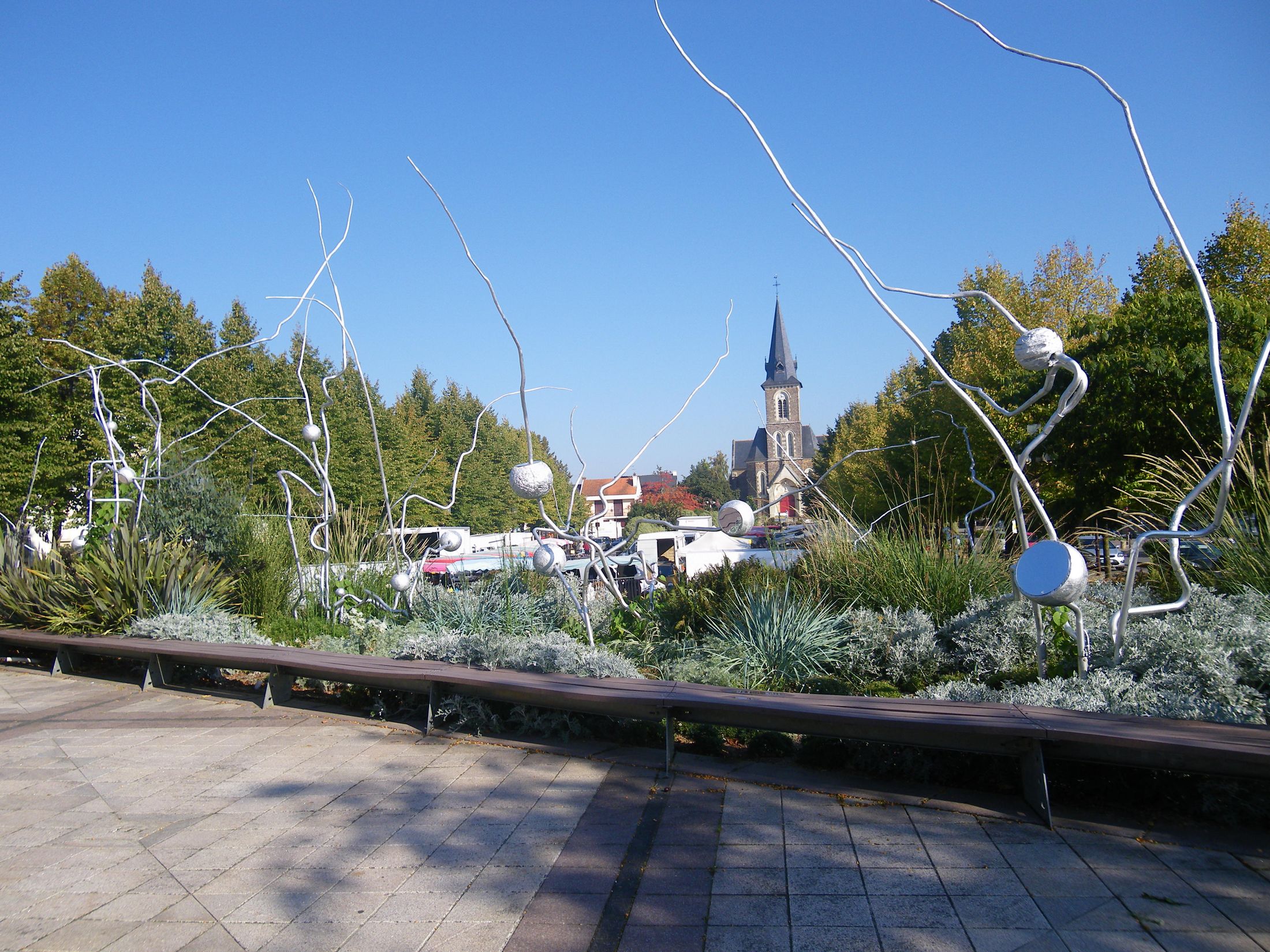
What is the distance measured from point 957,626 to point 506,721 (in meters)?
3.03

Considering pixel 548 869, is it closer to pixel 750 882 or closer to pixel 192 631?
pixel 750 882

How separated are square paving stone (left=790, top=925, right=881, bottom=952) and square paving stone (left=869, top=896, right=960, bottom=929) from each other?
8 centimetres

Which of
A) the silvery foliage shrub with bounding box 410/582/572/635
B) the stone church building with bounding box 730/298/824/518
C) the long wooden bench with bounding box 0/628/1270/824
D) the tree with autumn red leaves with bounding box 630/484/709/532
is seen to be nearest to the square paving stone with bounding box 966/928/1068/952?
the long wooden bench with bounding box 0/628/1270/824

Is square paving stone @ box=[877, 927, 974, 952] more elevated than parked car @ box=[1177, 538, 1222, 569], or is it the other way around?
parked car @ box=[1177, 538, 1222, 569]

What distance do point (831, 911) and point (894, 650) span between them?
2.83 meters

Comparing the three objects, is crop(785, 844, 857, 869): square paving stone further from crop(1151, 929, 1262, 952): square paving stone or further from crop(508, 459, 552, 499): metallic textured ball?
crop(508, 459, 552, 499): metallic textured ball

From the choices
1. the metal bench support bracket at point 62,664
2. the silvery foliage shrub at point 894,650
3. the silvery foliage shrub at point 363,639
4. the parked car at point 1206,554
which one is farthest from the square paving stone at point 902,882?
the metal bench support bracket at point 62,664

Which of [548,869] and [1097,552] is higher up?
[1097,552]

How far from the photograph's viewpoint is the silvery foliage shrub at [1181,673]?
3.61m

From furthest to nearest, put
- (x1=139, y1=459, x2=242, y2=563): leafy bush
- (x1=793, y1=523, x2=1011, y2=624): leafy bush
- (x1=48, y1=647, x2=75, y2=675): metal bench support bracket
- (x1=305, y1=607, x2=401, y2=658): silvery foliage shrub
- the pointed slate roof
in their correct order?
the pointed slate roof
(x1=139, y1=459, x2=242, y2=563): leafy bush
(x1=48, y1=647, x2=75, y2=675): metal bench support bracket
(x1=305, y1=607, x2=401, y2=658): silvery foliage shrub
(x1=793, y1=523, x2=1011, y2=624): leafy bush

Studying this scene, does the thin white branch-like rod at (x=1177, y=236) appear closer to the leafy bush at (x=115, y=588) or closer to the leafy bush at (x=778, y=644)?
the leafy bush at (x=778, y=644)

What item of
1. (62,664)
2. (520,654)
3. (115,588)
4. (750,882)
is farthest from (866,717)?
(62,664)

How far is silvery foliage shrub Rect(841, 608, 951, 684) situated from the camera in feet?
17.3

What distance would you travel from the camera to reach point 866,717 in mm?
3426
